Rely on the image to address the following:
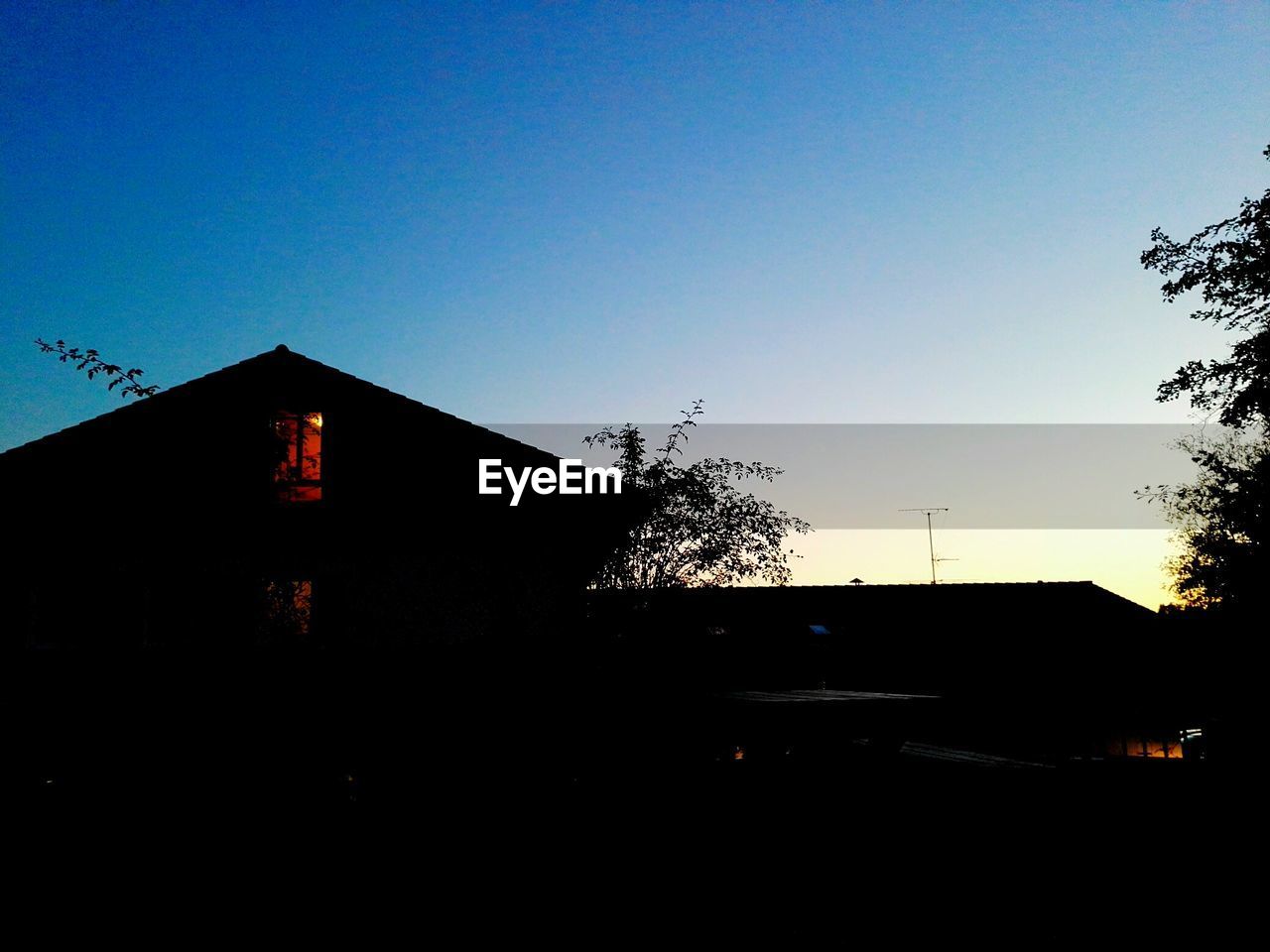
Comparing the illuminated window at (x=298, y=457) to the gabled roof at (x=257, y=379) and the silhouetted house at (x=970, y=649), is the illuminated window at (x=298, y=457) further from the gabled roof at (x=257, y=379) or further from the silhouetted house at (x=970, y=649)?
the silhouetted house at (x=970, y=649)

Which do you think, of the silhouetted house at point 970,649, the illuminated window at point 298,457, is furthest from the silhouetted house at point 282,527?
the silhouetted house at point 970,649

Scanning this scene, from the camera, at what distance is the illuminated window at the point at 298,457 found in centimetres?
1467

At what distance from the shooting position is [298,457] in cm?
1494

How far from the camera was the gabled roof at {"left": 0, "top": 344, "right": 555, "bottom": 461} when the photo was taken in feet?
48.6

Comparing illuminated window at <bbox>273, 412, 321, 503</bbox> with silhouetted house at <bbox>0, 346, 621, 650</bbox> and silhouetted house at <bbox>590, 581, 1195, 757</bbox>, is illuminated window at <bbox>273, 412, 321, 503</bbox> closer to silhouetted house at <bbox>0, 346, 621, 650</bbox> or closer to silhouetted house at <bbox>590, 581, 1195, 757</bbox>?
silhouetted house at <bbox>0, 346, 621, 650</bbox>

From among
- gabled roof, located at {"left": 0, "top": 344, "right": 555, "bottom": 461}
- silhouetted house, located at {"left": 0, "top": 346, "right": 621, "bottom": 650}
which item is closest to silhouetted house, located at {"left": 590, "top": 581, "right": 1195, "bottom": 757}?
silhouetted house, located at {"left": 0, "top": 346, "right": 621, "bottom": 650}

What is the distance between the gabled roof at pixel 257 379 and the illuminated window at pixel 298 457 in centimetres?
96

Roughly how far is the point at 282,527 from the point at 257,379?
11.4 feet

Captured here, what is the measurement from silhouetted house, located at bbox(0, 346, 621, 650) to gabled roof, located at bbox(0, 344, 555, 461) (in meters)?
0.04

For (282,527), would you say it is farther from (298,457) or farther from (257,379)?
(257,379)

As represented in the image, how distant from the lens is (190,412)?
15.1 m

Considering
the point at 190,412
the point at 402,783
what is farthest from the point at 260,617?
the point at 402,783

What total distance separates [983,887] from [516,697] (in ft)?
18.7

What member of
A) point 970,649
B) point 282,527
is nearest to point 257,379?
point 282,527
